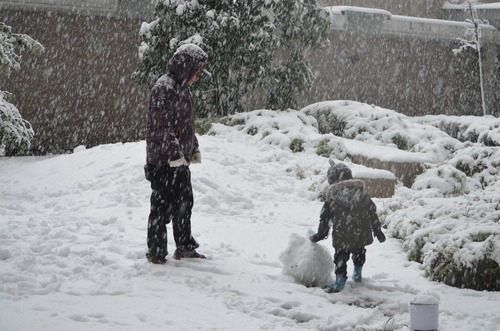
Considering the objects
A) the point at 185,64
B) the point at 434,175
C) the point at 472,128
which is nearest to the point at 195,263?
the point at 185,64

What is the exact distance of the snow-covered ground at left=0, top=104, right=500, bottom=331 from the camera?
140 inches

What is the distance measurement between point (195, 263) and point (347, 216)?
1.34 meters

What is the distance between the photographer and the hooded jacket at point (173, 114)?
4.46 metres

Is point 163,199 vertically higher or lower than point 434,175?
higher

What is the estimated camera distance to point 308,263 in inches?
173

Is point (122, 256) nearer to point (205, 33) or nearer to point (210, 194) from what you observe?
point (210, 194)

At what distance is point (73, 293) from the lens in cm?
377

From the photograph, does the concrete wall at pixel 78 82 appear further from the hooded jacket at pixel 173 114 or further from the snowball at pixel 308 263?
the snowball at pixel 308 263

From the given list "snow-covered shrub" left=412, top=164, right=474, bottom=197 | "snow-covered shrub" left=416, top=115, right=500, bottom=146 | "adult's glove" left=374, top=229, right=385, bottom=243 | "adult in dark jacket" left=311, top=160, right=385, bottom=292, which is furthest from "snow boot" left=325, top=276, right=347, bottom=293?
"snow-covered shrub" left=416, top=115, right=500, bottom=146

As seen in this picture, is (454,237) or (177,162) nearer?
(177,162)

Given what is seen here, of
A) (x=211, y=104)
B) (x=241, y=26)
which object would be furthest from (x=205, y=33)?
(x=211, y=104)

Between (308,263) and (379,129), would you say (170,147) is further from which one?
(379,129)

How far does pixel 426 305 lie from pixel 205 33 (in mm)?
9557

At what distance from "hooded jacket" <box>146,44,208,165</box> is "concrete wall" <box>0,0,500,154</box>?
9.18 metres
